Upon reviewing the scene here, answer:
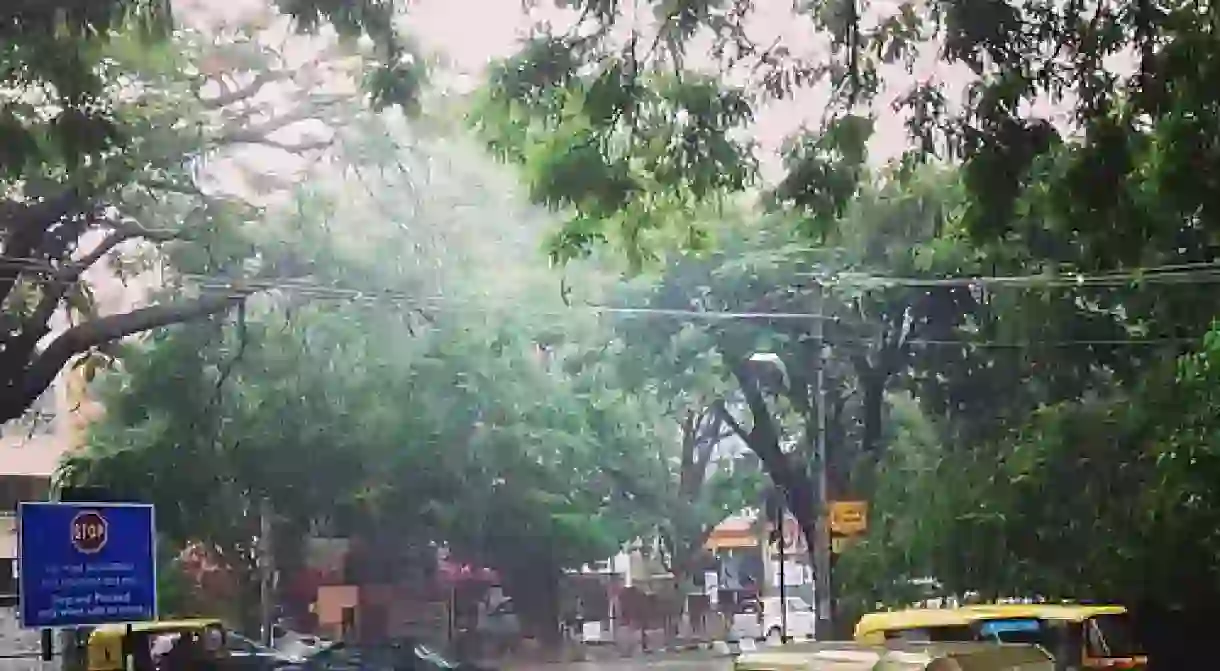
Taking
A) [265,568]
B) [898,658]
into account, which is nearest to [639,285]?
[265,568]

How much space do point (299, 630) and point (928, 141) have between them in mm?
2035

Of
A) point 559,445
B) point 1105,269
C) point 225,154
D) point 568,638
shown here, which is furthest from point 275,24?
point 1105,269

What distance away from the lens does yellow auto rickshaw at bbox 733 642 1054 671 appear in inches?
103

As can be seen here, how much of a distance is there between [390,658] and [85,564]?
3.21 ft

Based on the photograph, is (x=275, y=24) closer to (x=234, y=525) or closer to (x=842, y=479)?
(x=234, y=525)

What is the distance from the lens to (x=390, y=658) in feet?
13.3

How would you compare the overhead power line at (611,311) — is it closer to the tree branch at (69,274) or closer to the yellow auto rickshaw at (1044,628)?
the tree branch at (69,274)

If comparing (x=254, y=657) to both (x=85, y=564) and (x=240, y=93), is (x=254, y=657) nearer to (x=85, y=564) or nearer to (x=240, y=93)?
(x=85, y=564)

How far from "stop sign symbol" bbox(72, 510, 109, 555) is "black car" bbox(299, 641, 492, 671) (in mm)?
762

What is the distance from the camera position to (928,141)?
3.60 metres

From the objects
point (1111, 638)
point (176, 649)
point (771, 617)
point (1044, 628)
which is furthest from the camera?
point (771, 617)

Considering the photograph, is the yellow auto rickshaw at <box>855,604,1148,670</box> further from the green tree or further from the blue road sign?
the green tree

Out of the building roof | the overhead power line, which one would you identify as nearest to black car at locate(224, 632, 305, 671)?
the building roof

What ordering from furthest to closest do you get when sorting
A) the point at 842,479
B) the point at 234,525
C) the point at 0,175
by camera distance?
1. the point at 842,479
2. the point at 234,525
3. the point at 0,175
